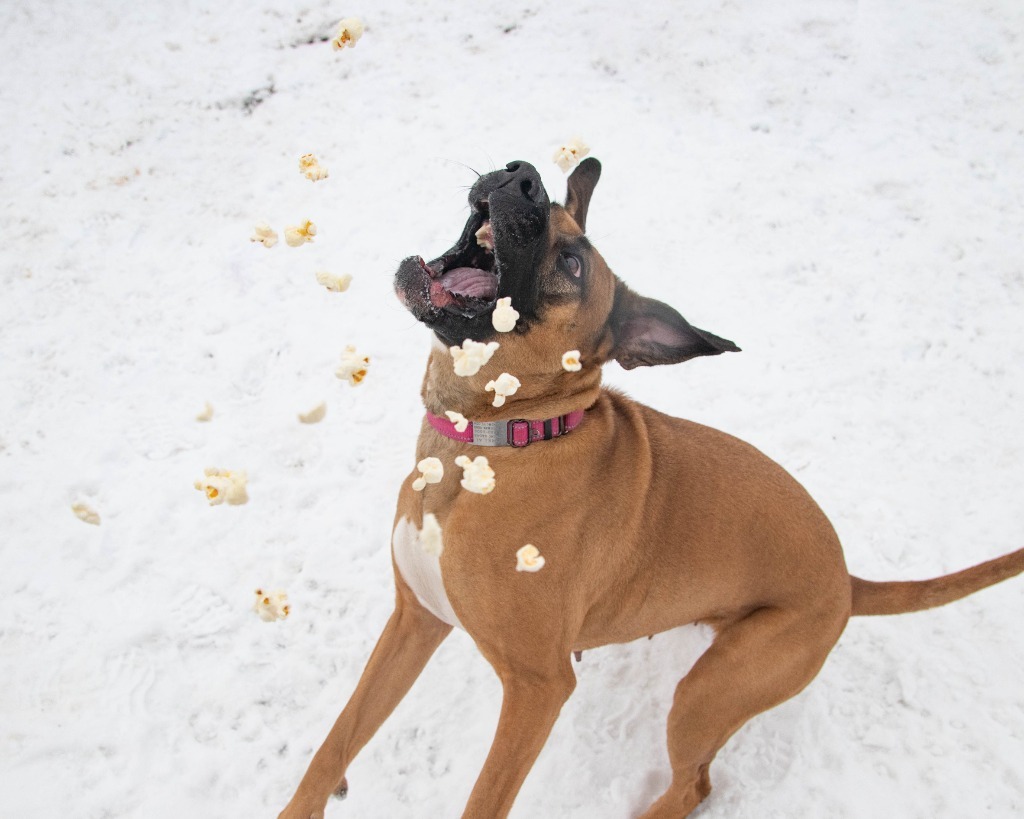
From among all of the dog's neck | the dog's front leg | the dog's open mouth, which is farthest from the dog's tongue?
the dog's front leg

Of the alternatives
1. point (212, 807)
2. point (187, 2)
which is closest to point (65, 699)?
point (212, 807)

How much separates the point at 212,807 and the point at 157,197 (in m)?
4.57

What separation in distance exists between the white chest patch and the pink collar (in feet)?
1.38

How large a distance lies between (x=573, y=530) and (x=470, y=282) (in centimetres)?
105

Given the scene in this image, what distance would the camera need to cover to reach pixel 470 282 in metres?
3.20

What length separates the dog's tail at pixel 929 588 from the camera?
322cm

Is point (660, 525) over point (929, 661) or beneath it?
over

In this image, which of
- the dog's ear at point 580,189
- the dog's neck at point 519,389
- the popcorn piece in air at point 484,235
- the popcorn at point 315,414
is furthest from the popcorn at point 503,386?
the dog's ear at point 580,189

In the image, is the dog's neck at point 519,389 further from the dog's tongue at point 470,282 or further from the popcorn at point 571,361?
the dog's tongue at point 470,282

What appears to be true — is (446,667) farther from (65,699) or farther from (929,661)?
(929,661)

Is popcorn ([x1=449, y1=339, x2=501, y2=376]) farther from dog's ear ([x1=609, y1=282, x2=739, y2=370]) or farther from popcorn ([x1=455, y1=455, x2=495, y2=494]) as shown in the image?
dog's ear ([x1=609, y1=282, x2=739, y2=370])

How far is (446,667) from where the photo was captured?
13.7 ft

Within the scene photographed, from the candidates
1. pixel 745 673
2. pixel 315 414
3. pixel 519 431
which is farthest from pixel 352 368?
pixel 745 673

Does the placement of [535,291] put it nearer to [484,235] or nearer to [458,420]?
[484,235]
